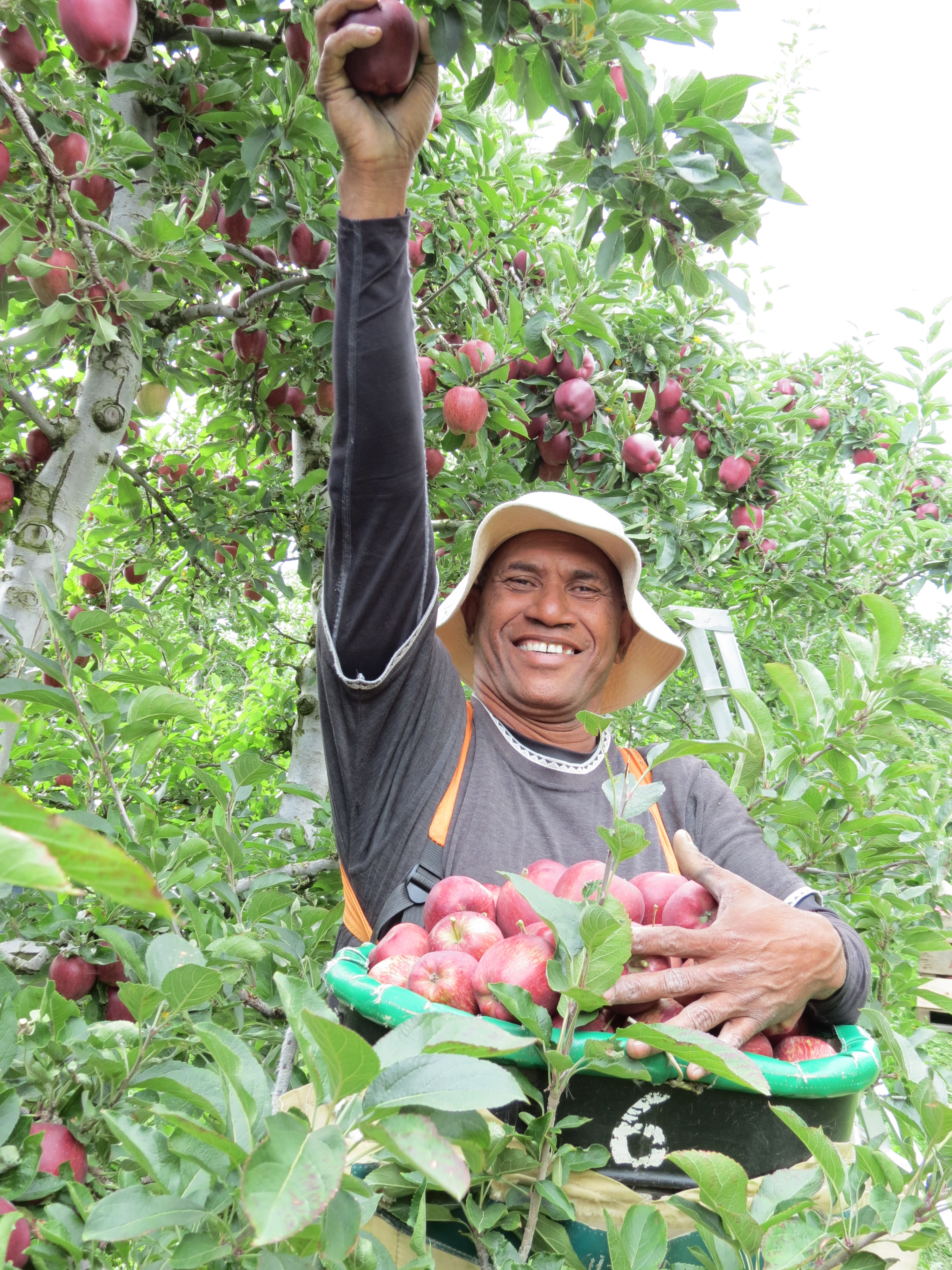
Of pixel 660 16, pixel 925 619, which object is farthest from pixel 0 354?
pixel 925 619

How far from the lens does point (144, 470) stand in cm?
318

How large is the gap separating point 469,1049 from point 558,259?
265 cm

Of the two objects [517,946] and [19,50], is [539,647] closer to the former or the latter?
[517,946]

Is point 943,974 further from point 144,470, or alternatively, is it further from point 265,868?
point 144,470

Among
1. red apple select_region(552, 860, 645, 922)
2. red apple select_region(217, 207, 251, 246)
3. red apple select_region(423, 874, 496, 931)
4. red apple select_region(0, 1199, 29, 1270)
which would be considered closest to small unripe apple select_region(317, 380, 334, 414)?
red apple select_region(217, 207, 251, 246)

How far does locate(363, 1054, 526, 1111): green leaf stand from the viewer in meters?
0.47

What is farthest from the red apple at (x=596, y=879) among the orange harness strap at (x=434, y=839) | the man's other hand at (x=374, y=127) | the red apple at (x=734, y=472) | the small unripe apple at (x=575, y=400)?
the red apple at (x=734, y=472)

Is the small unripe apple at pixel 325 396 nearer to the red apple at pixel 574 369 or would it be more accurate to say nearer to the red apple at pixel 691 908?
the red apple at pixel 574 369

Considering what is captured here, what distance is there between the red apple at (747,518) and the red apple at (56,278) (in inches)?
94.8

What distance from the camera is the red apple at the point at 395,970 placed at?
3.46 feet

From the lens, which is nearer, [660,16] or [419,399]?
[660,16]

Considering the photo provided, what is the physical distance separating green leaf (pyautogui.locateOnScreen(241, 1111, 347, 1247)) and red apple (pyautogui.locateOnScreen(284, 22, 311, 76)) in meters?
1.92

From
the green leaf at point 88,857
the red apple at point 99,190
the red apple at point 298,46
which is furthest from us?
the red apple at point 99,190

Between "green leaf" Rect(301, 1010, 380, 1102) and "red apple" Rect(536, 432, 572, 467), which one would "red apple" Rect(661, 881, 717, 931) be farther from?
"red apple" Rect(536, 432, 572, 467)
